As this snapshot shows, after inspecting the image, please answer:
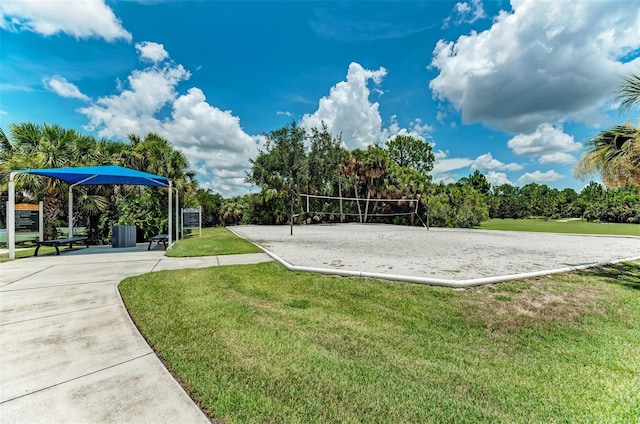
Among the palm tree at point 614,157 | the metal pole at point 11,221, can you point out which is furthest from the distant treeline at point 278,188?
the metal pole at point 11,221

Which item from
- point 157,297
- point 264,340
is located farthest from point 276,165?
point 264,340

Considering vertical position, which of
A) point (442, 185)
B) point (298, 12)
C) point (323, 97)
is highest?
point (323, 97)

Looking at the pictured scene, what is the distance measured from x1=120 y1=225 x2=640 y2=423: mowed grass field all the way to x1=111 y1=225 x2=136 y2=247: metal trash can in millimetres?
5903

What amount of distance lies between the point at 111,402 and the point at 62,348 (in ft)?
3.97

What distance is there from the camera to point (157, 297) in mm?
3953

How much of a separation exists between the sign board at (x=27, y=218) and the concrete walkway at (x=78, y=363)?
7.37m

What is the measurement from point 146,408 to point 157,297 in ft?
8.25

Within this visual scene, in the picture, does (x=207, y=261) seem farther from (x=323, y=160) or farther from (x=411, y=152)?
(x=411, y=152)

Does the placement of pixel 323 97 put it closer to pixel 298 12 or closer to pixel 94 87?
pixel 298 12

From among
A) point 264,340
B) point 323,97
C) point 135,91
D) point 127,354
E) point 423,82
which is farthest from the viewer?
point 323,97

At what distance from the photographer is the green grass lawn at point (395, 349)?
72.7 inches

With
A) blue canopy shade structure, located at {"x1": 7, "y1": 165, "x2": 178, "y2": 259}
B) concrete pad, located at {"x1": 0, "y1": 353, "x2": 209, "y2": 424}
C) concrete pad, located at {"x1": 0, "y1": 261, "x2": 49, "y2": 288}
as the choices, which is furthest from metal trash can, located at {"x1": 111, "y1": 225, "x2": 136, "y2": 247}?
concrete pad, located at {"x1": 0, "y1": 353, "x2": 209, "y2": 424}

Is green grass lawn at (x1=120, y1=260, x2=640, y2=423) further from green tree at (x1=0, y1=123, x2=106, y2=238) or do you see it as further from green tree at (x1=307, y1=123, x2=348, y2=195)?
green tree at (x1=307, y1=123, x2=348, y2=195)

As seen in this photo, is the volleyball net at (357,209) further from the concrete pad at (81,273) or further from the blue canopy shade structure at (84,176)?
the concrete pad at (81,273)
